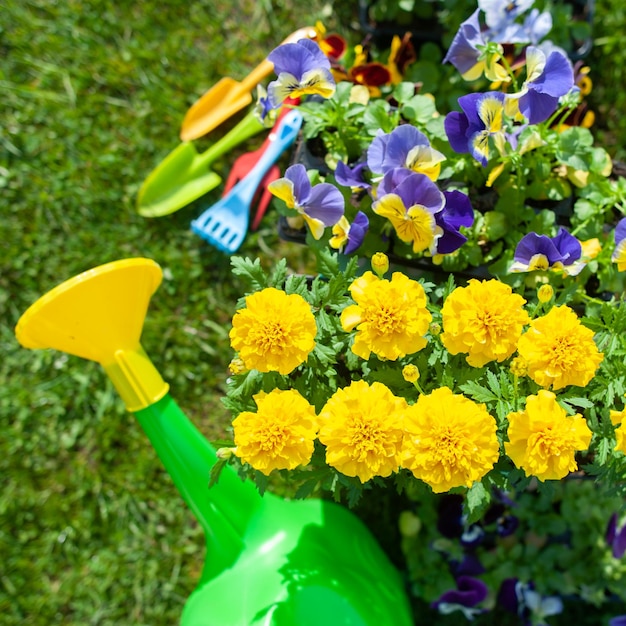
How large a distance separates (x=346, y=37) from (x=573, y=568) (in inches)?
49.1

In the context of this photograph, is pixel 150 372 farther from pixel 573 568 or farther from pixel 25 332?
pixel 573 568

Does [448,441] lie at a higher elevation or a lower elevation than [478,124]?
lower

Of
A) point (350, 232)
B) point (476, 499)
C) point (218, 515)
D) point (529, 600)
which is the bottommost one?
point (529, 600)

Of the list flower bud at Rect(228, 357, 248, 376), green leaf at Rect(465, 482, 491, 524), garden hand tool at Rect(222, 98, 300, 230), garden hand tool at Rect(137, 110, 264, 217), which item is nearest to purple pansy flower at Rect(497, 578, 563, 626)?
green leaf at Rect(465, 482, 491, 524)

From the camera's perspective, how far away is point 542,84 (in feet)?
2.76

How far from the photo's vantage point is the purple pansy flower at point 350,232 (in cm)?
91

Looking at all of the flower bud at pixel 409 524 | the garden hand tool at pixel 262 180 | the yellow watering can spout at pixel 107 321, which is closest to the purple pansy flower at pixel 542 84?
the yellow watering can spout at pixel 107 321

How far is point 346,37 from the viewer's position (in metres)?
1.54

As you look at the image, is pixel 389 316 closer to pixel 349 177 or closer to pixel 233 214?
pixel 349 177

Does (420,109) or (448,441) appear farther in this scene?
(420,109)

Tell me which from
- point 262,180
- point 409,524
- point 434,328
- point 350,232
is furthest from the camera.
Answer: point 262,180

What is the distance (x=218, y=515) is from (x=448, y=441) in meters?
0.53

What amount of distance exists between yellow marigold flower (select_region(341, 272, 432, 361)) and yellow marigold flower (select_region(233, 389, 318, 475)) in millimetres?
107

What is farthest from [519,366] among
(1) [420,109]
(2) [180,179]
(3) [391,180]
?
(2) [180,179]
